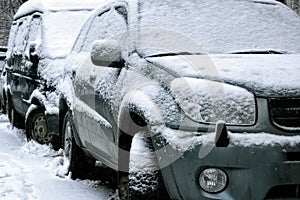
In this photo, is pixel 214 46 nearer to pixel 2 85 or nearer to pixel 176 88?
pixel 176 88

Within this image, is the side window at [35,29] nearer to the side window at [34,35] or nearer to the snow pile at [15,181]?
the side window at [34,35]

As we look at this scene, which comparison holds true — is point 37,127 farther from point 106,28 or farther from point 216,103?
point 216,103

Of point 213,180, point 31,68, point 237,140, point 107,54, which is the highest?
point 107,54

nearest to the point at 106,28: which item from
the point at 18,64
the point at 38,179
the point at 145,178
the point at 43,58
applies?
the point at 38,179

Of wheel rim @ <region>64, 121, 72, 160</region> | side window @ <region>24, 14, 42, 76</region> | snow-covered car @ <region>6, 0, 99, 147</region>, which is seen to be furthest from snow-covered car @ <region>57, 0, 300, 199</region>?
side window @ <region>24, 14, 42, 76</region>

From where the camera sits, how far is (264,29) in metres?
4.88

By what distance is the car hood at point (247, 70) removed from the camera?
3.51 m

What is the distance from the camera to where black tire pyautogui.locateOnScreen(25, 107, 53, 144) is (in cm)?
770

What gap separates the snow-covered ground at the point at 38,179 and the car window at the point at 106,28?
1.36m

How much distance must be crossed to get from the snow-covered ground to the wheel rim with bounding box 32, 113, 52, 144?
0.11 metres

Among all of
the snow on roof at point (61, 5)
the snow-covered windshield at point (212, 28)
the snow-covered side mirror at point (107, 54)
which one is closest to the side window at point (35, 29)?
the snow on roof at point (61, 5)

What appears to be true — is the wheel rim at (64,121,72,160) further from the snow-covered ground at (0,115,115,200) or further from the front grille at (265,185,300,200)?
the front grille at (265,185,300,200)

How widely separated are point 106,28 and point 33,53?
276 centimetres

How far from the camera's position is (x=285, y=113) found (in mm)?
3432
